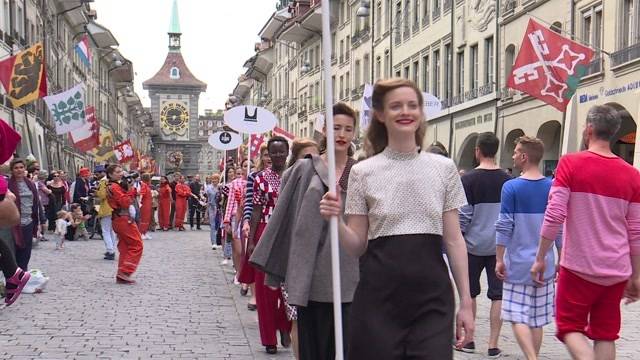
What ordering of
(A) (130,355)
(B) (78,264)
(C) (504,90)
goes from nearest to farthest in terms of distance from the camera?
(A) (130,355), (B) (78,264), (C) (504,90)

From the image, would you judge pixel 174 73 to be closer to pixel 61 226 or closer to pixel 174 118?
pixel 174 118

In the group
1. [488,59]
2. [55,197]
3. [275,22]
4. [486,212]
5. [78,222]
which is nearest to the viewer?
[486,212]

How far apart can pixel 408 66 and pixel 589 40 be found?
18.1m

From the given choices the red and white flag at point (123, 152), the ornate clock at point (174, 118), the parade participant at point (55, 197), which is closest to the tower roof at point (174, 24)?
the ornate clock at point (174, 118)

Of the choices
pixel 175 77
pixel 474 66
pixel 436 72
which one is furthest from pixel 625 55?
pixel 175 77

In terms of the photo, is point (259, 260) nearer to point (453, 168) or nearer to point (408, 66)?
point (453, 168)

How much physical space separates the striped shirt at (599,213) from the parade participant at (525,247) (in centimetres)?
125

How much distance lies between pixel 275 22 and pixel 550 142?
142 ft

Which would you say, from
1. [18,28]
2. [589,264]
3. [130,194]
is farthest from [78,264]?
[18,28]

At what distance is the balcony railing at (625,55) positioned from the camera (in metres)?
21.9

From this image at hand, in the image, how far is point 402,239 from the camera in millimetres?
4078

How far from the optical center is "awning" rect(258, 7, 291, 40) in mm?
67875

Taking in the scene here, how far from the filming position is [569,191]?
18.7 feet

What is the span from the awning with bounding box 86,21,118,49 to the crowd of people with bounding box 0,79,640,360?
192 ft
